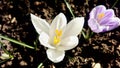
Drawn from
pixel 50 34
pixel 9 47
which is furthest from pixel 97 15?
pixel 9 47

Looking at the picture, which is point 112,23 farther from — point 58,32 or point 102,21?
point 58,32

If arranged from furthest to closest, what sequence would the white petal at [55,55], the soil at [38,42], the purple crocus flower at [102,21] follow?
the soil at [38,42] < the purple crocus flower at [102,21] < the white petal at [55,55]

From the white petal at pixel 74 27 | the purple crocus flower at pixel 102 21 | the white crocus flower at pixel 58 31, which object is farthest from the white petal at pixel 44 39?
the purple crocus flower at pixel 102 21

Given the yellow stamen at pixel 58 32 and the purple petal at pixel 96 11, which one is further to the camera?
the purple petal at pixel 96 11

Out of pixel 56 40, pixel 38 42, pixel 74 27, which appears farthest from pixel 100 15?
pixel 38 42

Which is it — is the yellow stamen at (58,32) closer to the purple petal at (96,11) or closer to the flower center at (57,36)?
the flower center at (57,36)

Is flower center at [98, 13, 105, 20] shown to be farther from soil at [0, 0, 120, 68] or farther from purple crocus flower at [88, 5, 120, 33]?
soil at [0, 0, 120, 68]

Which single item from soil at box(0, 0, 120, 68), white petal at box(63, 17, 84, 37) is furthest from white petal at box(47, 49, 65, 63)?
soil at box(0, 0, 120, 68)

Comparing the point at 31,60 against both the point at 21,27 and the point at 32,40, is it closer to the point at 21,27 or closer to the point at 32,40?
the point at 32,40
